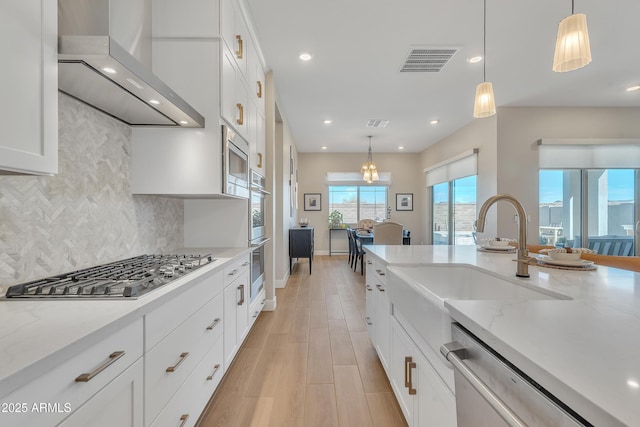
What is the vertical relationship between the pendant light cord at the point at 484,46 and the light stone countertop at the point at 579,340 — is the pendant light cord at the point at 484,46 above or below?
above

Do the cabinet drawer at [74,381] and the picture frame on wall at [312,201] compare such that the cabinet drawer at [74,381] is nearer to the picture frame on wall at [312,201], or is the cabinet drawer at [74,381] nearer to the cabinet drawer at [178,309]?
the cabinet drawer at [178,309]

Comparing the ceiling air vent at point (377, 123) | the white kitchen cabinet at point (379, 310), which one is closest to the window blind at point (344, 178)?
the ceiling air vent at point (377, 123)

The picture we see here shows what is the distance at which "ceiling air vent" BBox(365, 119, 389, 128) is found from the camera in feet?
17.1

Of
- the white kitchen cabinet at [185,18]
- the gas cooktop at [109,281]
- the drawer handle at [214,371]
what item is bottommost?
the drawer handle at [214,371]

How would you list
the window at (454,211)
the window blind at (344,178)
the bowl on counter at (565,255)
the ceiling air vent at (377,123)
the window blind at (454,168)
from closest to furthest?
the bowl on counter at (565,255) < the window blind at (454,168) < the ceiling air vent at (377,123) < the window at (454,211) < the window blind at (344,178)

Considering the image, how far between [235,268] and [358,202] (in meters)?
6.18

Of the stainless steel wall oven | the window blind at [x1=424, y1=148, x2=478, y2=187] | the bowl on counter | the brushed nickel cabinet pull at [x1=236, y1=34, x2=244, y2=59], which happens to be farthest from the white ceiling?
the bowl on counter

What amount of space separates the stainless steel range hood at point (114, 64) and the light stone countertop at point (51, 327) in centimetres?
86

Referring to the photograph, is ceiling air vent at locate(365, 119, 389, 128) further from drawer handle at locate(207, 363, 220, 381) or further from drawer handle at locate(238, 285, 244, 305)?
drawer handle at locate(207, 363, 220, 381)

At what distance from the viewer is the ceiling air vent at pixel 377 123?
520cm

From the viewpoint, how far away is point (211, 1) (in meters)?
1.86

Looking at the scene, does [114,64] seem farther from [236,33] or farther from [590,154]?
[590,154]

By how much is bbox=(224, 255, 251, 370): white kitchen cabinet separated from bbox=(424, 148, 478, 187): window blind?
180 inches

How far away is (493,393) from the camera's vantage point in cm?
62
